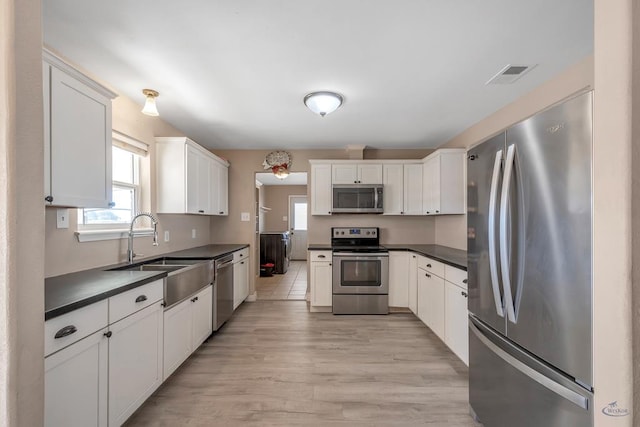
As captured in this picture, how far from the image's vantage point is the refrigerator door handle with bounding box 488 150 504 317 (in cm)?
138

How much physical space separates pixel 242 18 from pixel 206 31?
265 mm

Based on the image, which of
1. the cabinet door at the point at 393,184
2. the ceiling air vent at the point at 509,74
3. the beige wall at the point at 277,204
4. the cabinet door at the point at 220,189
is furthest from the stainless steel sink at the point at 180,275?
the beige wall at the point at 277,204

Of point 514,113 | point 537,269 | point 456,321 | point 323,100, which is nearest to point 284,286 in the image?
point 456,321

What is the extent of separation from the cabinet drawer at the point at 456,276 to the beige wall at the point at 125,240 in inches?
116

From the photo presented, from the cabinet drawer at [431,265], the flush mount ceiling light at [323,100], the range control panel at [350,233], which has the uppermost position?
the flush mount ceiling light at [323,100]

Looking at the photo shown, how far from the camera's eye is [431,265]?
301 centimetres

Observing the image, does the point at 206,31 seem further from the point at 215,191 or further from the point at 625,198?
the point at 215,191

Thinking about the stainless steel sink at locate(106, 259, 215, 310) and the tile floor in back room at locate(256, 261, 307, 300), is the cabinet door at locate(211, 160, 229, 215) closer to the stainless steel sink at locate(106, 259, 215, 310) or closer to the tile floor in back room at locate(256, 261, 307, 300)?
the stainless steel sink at locate(106, 259, 215, 310)

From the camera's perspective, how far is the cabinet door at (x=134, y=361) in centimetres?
148

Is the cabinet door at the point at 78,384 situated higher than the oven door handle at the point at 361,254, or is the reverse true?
the oven door handle at the point at 361,254

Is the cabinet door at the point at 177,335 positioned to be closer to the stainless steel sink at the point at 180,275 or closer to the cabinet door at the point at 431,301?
the stainless steel sink at the point at 180,275

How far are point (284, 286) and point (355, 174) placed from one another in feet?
8.46

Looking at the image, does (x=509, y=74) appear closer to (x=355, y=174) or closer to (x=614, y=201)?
(x=614, y=201)

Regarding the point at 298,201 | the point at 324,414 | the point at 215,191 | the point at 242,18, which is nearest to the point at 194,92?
the point at 242,18
